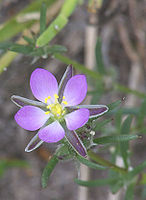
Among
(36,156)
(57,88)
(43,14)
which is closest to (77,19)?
(43,14)

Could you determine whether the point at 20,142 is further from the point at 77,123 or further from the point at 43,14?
the point at 77,123

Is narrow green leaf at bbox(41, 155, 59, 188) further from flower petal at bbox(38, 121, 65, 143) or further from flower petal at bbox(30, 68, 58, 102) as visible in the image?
flower petal at bbox(30, 68, 58, 102)

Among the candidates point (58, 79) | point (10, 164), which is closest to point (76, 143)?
point (58, 79)

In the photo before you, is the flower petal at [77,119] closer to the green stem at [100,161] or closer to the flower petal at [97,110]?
the flower petal at [97,110]

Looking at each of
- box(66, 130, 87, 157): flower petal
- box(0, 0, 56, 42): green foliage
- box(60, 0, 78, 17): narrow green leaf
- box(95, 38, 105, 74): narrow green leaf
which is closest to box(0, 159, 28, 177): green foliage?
box(0, 0, 56, 42): green foliage

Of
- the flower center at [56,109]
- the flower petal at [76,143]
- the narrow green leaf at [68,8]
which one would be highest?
the narrow green leaf at [68,8]

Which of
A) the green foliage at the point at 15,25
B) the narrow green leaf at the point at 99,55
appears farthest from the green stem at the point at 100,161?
the green foliage at the point at 15,25

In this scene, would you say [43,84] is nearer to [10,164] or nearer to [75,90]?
[75,90]
